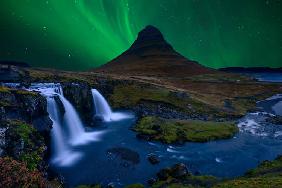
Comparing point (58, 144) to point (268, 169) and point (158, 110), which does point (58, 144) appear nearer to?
point (268, 169)

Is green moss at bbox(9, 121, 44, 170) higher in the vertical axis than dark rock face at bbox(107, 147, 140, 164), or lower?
higher

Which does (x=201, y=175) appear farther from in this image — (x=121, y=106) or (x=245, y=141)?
(x=121, y=106)

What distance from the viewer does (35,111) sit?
39.8 metres

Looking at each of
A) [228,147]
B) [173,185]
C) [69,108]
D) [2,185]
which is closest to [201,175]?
[173,185]

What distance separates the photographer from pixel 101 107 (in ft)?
222

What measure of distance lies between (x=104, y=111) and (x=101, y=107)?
45.0 inches

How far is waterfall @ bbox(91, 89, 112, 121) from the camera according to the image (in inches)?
2538

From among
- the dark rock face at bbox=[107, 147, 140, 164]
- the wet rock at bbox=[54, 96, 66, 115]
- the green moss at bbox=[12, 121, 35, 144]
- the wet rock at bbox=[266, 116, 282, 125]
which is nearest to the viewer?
the green moss at bbox=[12, 121, 35, 144]

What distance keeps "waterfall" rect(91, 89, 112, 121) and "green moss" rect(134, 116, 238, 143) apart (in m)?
9.93

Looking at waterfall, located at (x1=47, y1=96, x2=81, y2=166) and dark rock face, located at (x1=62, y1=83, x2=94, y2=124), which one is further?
dark rock face, located at (x1=62, y1=83, x2=94, y2=124)

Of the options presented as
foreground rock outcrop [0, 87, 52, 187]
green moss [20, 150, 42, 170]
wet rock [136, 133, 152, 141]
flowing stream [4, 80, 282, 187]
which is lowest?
flowing stream [4, 80, 282, 187]

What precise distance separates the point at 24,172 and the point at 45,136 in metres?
21.6

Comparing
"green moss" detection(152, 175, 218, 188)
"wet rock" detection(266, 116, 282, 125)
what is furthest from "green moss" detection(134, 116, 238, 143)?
"green moss" detection(152, 175, 218, 188)

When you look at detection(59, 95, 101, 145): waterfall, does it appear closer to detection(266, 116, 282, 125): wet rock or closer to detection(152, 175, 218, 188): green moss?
detection(152, 175, 218, 188): green moss
